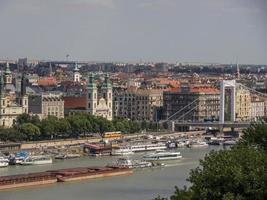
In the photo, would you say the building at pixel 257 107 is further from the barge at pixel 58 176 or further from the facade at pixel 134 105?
the barge at pixel 58 176

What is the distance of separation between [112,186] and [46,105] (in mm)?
8480

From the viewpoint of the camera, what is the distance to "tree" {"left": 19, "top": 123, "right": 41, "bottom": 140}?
1452 cm

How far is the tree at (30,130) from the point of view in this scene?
572 inches

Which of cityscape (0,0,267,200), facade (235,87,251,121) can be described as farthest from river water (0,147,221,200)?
facade (235,87,251,121)

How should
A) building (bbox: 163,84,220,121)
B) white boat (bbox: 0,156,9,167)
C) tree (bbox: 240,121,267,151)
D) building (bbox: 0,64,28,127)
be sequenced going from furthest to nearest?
building (bbox: 163,84,220,121), building (bbox: 0,64,28,127), white boat (bbox: 0,156,9,167), tree (bbox: 240,121,267,151)

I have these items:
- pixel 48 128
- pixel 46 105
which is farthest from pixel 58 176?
pixel 46 105

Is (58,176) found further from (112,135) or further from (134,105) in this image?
(134,105)

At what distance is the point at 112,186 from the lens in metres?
9.42

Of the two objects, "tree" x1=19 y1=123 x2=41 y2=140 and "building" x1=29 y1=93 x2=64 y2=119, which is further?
"building" x1=29 y1=93 x2=64 y2=119

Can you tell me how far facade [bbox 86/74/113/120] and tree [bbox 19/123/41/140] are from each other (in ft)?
9.98

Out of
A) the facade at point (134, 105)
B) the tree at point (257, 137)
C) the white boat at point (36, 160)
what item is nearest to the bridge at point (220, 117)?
the facade at point (134, 105)

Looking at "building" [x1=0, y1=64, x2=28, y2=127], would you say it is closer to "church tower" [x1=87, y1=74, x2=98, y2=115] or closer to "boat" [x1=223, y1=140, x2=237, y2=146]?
"church tower" [x1=87, y1=74, x2=98, y2=115]

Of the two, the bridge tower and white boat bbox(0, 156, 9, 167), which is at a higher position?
the bridge tower

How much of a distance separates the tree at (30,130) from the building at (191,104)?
566 cm
